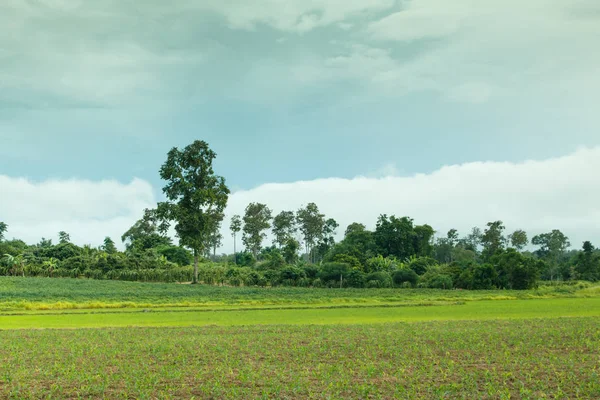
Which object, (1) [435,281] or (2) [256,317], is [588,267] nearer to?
(1) [435,281]

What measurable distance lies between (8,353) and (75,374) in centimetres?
502

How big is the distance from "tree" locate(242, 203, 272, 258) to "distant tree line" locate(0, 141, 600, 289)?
0.68 feet

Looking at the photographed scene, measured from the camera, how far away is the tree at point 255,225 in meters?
109

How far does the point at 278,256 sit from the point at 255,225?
102ft

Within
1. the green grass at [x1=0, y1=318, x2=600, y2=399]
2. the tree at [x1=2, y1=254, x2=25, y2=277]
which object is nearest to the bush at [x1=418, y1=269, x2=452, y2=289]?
the green grass at [x1=0, y1=318, x2=600, y2=399]

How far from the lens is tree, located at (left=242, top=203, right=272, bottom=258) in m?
109

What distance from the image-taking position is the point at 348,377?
12922 millimetres

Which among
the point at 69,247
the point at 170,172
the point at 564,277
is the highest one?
the point at 170,172

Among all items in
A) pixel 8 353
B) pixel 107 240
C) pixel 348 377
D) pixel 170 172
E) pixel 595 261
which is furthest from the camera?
pixel 107 240

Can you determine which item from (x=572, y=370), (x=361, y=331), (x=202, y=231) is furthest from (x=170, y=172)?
(x=572, y=370)

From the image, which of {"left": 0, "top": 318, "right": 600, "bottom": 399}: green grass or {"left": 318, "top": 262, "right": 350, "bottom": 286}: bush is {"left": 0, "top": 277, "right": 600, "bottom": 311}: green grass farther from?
{"left": 0, "top": 318, "right": 600, "bottom": 399}: green grass

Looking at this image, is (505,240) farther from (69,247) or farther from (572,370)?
(572,370)

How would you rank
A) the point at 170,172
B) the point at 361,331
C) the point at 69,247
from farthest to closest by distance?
the point at 69,247 < the point at 170,172 < the point at 361,331

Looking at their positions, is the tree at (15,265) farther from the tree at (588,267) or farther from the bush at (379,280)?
the tree at (588,267)
